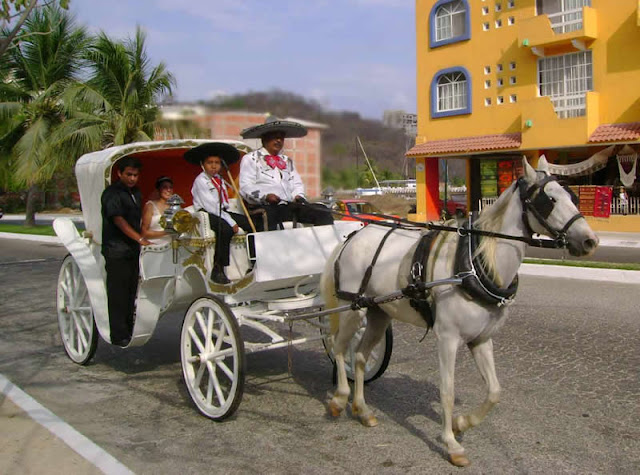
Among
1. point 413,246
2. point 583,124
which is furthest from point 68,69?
point 413,246

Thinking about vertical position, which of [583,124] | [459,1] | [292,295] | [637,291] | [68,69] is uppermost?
[459,1]

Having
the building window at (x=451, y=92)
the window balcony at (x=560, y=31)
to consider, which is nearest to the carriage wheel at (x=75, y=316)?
the window balcony at (x=560, y=31)

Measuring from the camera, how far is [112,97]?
854 inches

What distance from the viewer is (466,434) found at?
4797 millimetres

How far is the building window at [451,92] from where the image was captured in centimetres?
2642

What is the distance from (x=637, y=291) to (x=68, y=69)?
21.9m

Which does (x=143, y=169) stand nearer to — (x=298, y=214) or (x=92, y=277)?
(x=92, y=277)

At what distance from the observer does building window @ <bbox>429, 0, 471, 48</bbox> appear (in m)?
26.3

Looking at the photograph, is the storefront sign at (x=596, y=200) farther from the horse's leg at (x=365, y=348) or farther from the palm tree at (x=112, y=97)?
the horse's leg at (x=365, y=348)

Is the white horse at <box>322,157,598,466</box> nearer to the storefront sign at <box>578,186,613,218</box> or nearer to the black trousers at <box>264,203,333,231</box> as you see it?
the black trousers at <box>264,203,333,231</box>

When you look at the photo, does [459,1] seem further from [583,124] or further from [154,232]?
[154,232]

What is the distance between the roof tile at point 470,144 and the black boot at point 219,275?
19598mm

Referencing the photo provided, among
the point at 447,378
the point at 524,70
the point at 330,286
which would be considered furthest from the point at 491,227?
the point at 524,70

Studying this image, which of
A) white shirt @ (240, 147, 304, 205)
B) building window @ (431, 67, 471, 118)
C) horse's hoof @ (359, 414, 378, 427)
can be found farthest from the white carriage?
building window @ (431, 67, 471, 118)
